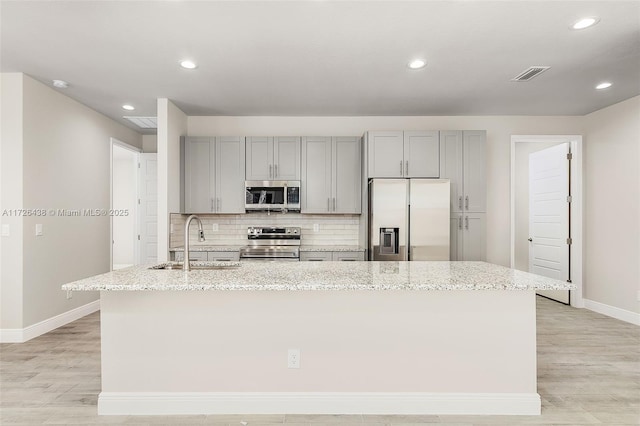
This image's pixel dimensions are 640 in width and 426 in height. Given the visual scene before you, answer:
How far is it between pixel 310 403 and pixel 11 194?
141 inches

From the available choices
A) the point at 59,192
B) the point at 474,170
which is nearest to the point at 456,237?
the point at 474,170

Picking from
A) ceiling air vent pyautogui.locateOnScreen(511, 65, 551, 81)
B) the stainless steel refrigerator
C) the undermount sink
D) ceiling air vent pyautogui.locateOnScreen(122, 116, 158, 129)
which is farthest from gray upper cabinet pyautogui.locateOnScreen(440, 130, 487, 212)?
ceiling air vent pyautogui.locateOnScreen(122, 116, 158, 129)

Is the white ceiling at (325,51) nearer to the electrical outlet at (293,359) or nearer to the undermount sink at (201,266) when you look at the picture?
the undermount sink at (201,266)

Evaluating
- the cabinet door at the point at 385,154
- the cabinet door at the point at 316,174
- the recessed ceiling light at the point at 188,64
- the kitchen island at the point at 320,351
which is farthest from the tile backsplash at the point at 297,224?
the kitchen island at the point at 320,351

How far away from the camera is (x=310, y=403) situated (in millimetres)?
2229

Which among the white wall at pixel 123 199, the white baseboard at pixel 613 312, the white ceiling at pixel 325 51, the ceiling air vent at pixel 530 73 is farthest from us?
the white wall at pixel 123 199

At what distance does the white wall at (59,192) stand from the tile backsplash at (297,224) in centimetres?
130

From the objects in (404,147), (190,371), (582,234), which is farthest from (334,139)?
(582,234)

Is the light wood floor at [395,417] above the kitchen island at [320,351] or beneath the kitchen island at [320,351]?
beneath

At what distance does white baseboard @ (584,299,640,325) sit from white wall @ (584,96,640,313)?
0.05 meters

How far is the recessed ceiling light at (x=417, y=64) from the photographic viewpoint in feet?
10.3

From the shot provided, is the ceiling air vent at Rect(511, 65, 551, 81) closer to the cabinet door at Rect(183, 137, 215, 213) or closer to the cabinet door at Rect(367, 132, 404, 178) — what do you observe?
the cabinet door at Rect(367, 132, 404, 178)

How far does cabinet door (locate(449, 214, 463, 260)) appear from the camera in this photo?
439 cm

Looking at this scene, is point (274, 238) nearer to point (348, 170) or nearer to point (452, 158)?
point (348, 170)
